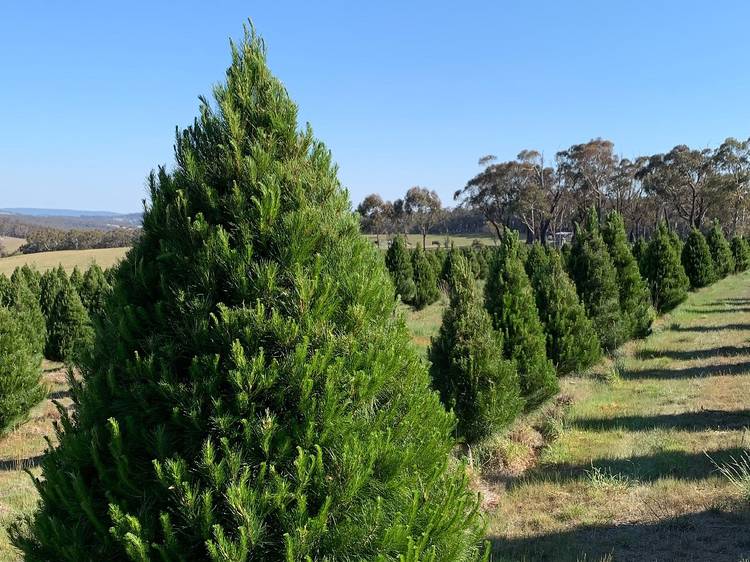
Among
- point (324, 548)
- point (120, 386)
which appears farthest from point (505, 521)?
point (120, 386)

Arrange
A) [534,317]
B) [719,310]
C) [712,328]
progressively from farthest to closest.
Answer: [719,310] < [712,328] < [534,317]

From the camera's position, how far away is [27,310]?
13.1 m

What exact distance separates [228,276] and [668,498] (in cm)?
656

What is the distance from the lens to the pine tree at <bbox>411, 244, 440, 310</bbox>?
28.0 m

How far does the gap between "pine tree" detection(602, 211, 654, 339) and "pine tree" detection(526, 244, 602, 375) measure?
4.73 metres

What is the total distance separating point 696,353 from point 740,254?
99.7 feet

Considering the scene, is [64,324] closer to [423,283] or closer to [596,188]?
[423,283]

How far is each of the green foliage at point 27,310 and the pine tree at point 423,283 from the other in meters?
17.0

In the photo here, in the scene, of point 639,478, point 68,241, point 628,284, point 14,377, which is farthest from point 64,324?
point 68,241

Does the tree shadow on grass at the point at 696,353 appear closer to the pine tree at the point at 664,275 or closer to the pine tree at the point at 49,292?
the pine tree at the point at 664,275

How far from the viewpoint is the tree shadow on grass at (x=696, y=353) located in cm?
1516

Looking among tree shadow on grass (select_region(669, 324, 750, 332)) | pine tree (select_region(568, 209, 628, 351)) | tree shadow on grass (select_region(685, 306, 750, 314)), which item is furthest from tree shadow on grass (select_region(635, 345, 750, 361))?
tree shadow on grass (select_region(685, 306, 750, 314))

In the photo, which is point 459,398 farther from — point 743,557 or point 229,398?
point 229,398

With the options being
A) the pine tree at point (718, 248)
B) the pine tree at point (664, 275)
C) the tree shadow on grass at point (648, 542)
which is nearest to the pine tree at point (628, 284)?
the pine tree at point (664, 275)
